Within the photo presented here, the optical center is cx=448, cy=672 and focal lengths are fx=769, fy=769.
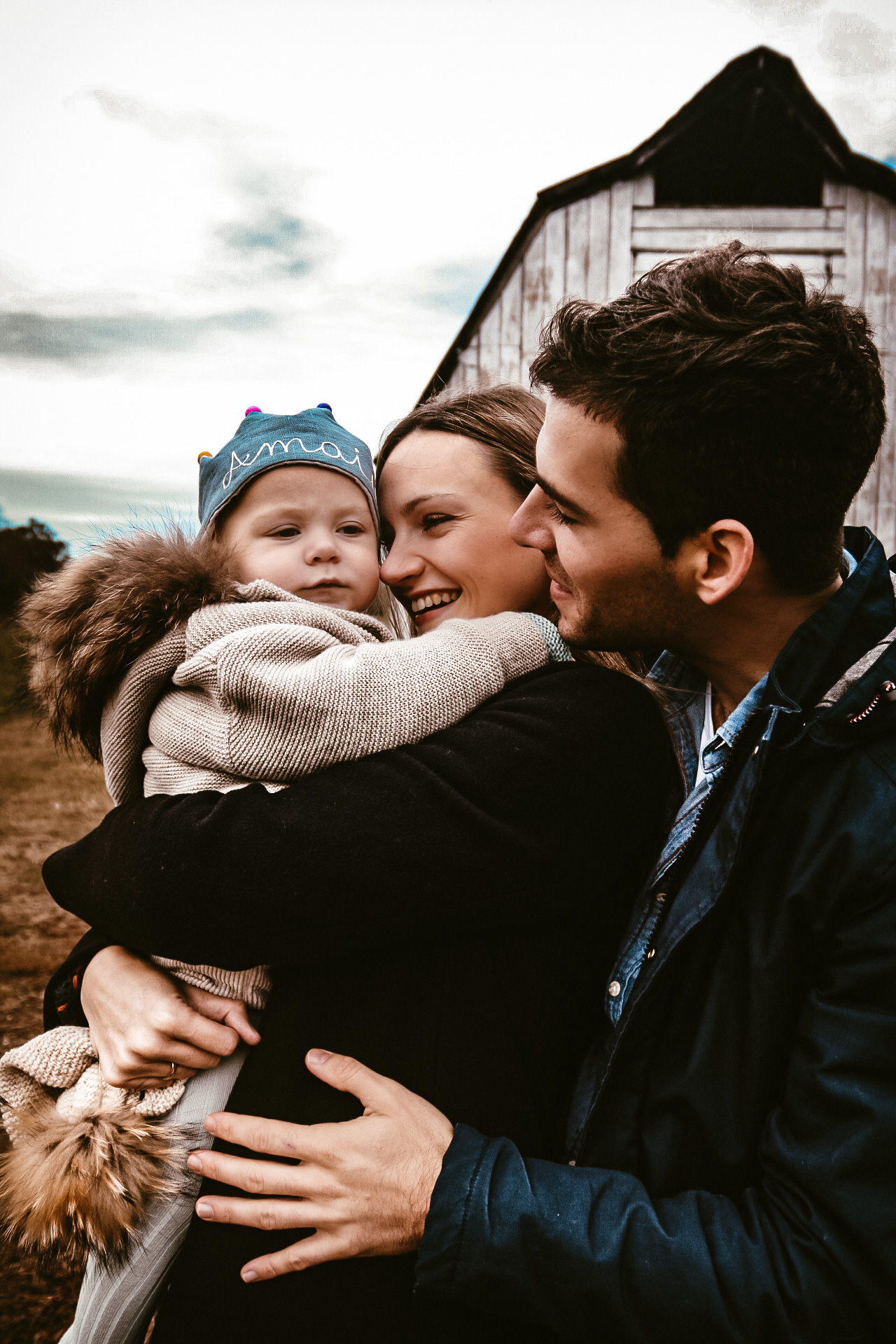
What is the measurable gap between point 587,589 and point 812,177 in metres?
5.09

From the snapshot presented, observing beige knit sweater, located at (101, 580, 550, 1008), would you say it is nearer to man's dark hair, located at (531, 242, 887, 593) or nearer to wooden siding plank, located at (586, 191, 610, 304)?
man's dark hair, located at (531, 242, 887, 593)

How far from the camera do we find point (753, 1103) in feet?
3.63

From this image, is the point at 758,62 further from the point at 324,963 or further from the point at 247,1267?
the point at 247,1267

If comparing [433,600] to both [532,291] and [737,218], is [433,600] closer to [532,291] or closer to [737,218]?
[532,291]

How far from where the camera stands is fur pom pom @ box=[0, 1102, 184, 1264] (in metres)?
1.17

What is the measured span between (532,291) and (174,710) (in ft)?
15.5

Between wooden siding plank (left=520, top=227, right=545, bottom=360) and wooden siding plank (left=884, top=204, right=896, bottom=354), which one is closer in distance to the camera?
wooden siding plank (left=884, top=204, right=896, bottom=354)

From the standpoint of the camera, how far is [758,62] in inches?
192

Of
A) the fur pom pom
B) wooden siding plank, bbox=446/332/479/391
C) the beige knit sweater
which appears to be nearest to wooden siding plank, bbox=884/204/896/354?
wooden siding plank, bbox=446/332/479/391

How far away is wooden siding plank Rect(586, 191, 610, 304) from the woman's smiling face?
3.81 meters

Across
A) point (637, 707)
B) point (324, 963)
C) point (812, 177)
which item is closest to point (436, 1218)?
point (324, 963)

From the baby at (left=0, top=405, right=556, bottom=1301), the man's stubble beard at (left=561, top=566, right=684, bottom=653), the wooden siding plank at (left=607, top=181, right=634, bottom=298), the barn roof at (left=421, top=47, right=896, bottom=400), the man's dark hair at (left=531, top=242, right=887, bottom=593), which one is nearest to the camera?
the baby at (left=0, top=405, right=556, bottom=1301)

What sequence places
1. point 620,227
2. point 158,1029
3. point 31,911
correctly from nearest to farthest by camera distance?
point 158,1029 < point 31,911 < point 620,227

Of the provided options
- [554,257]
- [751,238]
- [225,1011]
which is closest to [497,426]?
[225,1011]
